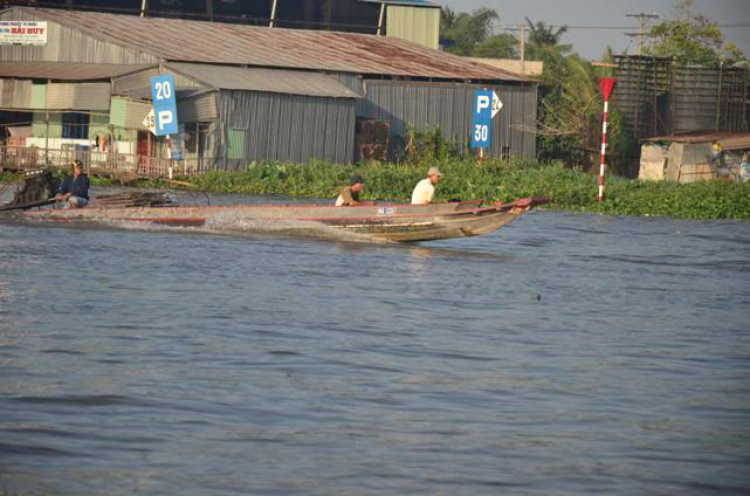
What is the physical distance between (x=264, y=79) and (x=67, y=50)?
7590 mm

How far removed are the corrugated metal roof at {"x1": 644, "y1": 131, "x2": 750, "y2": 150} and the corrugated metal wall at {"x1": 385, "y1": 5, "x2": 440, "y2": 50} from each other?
12441mm

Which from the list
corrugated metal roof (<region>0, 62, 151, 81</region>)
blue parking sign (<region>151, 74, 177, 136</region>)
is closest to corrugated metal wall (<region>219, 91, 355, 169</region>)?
blue parking sign (<region>151, 74, 177, 136</region>)

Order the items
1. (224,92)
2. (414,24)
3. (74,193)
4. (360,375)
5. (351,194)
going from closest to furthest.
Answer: (360,375) < (351,194) < (74,193) < (224,92) < (414,24)

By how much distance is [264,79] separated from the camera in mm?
41031

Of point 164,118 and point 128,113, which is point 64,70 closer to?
point 128,113

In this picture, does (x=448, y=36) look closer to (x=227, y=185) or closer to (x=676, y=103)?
(x=676, y=103)

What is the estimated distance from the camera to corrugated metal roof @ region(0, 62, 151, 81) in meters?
40.5

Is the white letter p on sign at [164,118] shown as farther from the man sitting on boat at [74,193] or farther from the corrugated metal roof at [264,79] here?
the man sitting on boat at [74,193]

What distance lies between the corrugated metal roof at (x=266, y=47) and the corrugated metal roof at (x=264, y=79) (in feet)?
0.92

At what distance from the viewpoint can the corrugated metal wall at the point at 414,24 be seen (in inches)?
2099

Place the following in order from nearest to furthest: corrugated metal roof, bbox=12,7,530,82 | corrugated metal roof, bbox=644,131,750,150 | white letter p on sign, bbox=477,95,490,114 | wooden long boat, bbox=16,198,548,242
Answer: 1. wooden long boat, bbox=16,198,548,242
2. corrugated metal roof, bbox=644,131,750,150
3. corrugated metal roof, bbox=12,7,530,82
4. white letter p on sign, bbox=477,95,490,114

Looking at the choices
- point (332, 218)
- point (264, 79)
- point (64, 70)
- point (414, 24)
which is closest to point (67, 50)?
point (64, 70)

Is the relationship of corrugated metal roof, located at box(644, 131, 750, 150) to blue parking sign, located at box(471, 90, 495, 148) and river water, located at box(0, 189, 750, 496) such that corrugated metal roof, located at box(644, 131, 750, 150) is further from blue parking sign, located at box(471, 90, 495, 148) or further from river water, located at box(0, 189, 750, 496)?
river water, located at box(0, 189, 750, 496)

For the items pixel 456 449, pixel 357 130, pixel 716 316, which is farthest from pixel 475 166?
pixel 456 449
